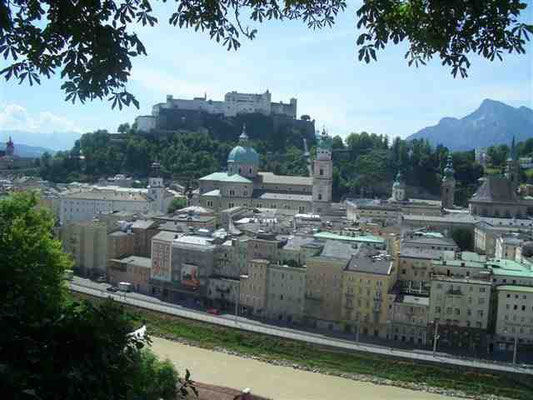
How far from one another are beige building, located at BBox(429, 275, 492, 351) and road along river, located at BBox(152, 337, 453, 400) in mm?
3236

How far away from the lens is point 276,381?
14617mm

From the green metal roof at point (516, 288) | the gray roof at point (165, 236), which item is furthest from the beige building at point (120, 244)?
the green metal roof at point (516, 288)

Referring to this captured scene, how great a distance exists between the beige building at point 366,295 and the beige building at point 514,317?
3280mm

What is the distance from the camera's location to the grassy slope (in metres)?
14.7

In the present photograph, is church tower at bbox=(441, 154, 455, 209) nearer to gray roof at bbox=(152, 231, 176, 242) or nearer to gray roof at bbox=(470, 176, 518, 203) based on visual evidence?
gray roof at bbox=(470, 176, 518, 203)

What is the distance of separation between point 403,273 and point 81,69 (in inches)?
706

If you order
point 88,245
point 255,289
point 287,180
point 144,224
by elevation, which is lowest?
point 255,289

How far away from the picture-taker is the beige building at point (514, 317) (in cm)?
1680

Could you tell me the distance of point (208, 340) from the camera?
57.4 feet

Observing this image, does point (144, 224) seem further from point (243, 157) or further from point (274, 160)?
point (274, 160)

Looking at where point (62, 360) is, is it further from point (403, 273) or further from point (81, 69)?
point (403, 273)

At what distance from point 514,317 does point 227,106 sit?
1681 inches

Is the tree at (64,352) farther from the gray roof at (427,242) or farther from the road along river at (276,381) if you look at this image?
the gray roof at (427,242)

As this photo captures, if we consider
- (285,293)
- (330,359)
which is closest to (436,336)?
(330,359)
